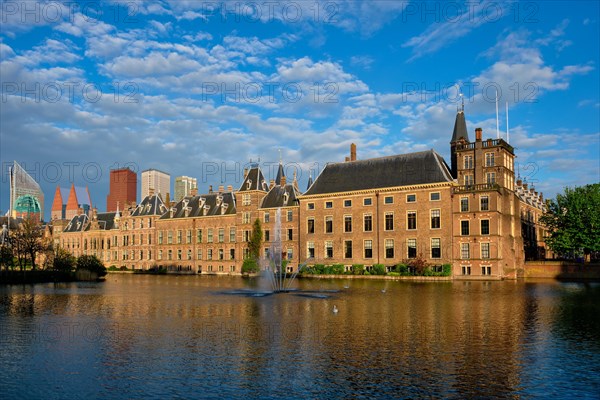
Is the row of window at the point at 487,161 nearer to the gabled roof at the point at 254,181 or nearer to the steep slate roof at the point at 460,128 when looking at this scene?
the steep slate roof at the point at 460,128

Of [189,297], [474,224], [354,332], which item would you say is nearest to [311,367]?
[354,332]

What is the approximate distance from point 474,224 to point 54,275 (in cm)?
4921

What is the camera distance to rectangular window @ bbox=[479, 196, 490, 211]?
61.1m

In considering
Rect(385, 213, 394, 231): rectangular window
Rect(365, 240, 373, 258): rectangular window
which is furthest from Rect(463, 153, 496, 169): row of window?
Rect(365, 240, 373, 258): rectangular window

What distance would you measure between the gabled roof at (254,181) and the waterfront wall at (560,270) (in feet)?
132

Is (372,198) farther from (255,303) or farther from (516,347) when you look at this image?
(516,347)

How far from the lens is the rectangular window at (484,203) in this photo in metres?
61.1

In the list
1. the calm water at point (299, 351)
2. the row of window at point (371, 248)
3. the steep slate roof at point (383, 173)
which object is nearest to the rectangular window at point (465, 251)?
the row of window at point (371, 248)

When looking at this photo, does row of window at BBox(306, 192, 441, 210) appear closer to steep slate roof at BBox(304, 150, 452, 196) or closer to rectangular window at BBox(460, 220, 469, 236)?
steep slate roof at BBox(304, 150, 452, 196)

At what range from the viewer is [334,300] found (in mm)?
34688

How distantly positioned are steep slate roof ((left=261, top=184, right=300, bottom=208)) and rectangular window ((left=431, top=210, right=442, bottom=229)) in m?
21.7

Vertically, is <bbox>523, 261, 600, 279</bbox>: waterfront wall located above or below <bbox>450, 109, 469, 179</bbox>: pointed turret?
below

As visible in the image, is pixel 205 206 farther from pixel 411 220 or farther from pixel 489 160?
pixel 489 160

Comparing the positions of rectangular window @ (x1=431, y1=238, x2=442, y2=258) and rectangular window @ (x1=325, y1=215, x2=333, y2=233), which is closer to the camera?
rectangular window @ (x1=431, y1=238, x2=442, y2=258)
